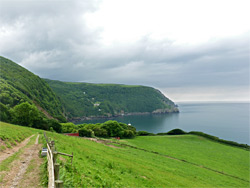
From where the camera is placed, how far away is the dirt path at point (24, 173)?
379 inches

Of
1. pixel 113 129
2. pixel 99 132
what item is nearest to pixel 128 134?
pixel 113 129

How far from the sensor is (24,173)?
432 inches

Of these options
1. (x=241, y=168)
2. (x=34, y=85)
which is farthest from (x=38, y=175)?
(x=34, y=85)

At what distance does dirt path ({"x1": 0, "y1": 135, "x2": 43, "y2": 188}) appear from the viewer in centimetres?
963

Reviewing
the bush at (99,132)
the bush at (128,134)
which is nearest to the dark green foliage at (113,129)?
the bush at (128,134)

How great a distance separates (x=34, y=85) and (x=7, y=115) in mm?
131635

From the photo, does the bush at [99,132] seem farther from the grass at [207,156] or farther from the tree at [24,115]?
the tree at [24,115]

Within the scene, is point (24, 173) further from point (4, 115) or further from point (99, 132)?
point (4, 115)

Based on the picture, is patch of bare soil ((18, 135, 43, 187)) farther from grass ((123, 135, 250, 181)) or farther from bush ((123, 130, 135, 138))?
bush ((123, 130, 135, 138))

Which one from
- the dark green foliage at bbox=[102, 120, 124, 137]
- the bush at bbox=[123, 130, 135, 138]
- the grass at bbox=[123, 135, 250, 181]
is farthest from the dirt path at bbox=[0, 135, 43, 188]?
the bush at bbox=[123, 130, 135, 138]

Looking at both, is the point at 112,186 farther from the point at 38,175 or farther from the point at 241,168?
the point at 241,168

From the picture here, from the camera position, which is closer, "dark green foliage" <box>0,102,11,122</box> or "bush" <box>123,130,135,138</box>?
"dark green foliage" <box>0,102,11,122</box>

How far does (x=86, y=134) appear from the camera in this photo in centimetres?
5866

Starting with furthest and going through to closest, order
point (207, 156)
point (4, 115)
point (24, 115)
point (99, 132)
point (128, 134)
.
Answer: point (128, 134) → point (99, 132) → point (4, 115) → point (24, 115) → point (207, 156)
